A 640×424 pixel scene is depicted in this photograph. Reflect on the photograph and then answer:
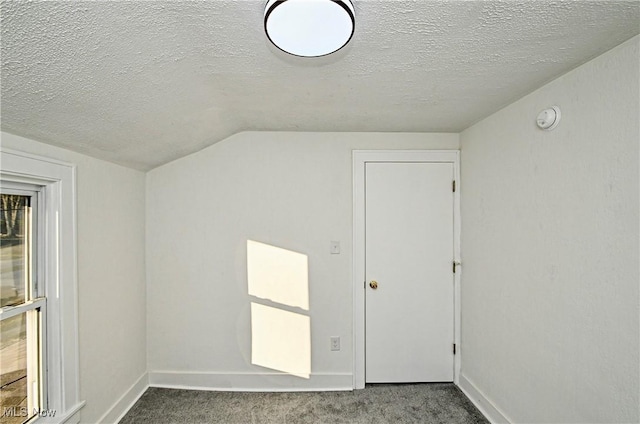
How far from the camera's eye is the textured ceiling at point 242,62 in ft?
3.37

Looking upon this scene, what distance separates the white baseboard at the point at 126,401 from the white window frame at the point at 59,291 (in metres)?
0.35

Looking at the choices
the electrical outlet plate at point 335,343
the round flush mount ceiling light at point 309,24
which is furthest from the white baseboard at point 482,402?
the round flush mount ceiling light at point 309,24

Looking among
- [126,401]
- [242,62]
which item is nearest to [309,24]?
[242,62]

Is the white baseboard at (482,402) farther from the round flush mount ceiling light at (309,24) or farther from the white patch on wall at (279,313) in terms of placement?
the round flush mount ceiling light at (309,24)

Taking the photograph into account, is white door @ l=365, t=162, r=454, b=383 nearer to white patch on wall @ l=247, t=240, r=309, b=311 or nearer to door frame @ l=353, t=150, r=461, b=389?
door frame @ l=353, t=150, r=461, b=389

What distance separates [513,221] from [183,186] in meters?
2.60

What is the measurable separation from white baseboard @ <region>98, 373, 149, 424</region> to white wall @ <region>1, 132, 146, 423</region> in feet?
0.04

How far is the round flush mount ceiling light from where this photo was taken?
0.96 m

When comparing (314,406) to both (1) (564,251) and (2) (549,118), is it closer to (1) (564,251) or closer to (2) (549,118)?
(1) (564,251)

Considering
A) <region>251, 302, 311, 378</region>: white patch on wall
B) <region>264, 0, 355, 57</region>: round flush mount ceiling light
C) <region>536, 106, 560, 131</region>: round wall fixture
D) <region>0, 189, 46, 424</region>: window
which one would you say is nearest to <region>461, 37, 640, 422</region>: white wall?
<region>536, 106, 560, 131</region>: round wall fixture

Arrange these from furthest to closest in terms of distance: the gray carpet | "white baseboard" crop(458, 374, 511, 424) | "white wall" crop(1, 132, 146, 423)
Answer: the gray carpet → "white baseboard" crop(458, 374, 511, 424) → "white wall" crop(1, 132, 146, 423)

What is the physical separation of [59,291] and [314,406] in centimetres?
195

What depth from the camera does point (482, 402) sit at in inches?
89.4

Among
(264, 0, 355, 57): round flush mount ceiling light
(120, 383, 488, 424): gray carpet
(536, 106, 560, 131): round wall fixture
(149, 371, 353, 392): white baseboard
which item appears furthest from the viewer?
(149, 371, 353, 392): white baseboard
